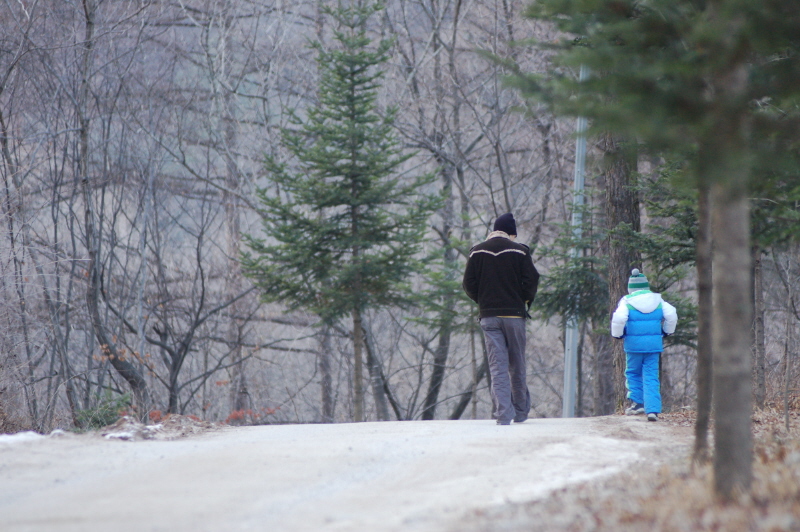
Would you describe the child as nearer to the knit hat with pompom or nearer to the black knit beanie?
the knit hat with pompom

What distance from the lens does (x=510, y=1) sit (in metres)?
25.0

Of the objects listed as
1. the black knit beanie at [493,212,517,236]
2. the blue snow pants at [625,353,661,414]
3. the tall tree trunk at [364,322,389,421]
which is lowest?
the tall tree trunk at [364,322,389,421]

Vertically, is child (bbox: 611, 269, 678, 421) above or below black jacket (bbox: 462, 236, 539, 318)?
below

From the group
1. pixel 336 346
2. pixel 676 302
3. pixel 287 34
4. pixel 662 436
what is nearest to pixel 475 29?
pixel 287 34

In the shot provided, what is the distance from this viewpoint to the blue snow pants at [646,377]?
9.44m

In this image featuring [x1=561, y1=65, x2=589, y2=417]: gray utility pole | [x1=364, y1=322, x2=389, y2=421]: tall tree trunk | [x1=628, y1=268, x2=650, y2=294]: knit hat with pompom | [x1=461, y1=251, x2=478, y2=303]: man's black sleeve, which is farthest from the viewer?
[x1=364, y1=322, x2=389, y2=421]: tall tree trunk

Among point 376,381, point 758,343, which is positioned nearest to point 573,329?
point 758,343

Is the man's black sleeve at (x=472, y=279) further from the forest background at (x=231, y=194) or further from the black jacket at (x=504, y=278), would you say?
the forest background at (x=231, y=194)

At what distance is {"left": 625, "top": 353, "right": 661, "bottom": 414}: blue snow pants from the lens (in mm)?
9438

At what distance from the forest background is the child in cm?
723

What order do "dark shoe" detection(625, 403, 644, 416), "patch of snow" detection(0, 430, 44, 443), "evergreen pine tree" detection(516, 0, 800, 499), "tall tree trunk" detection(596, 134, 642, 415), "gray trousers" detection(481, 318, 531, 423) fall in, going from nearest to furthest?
"evergreen pine tree" detection(516, 0, 800, 499) → "patch of snow" detection(0, 430, 44, 443) → "gray trousers" detection(481, 318, 531, 423) → "dark shoe" detection(625, 403, 644, 416) → "tall tree trunk" detection(596, 134, 642, 415)

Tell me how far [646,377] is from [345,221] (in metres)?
10.7

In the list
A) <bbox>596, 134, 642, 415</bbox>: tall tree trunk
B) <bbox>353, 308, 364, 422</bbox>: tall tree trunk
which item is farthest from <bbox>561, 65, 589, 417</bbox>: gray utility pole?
<bbox>353, 308, 364, 422</bbox>: tall tree trunk

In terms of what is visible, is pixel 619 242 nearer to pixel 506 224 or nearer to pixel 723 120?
pixel 506 224
